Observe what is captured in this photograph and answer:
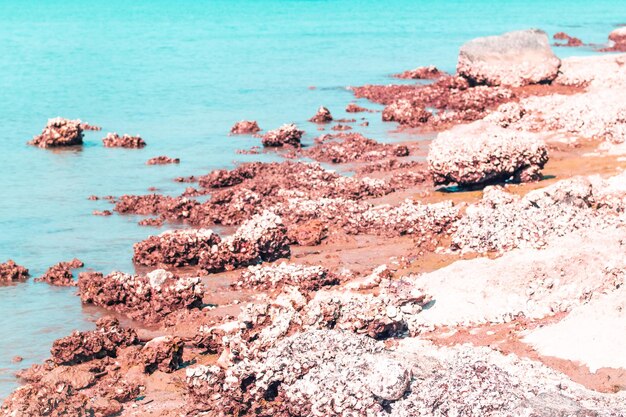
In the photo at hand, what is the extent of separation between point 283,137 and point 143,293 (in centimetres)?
1423

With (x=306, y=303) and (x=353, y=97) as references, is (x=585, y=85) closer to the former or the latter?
(x=353, y=97)

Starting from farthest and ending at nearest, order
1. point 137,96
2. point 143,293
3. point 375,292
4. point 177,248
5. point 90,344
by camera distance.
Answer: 1. point 137,96
2. point 177,248
3. point 143,293
4. point 375,292
5. point 90,344

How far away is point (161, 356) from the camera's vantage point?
11.8 m

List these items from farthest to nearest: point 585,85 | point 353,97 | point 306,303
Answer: point 353,97, point 585,85, point 306,303

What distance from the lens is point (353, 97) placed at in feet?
131

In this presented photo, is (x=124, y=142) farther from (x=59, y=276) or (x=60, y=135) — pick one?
(x=59, y=276)

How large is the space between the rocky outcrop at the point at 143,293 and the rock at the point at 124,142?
48.3ft

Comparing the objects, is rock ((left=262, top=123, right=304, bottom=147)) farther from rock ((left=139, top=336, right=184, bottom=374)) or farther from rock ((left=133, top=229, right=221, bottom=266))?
rock ((left=139, top=336, right=184, bottom=374))

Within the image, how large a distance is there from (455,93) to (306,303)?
83.9 ft

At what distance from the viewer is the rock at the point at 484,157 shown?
19.5 metres

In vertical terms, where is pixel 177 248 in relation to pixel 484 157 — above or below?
below

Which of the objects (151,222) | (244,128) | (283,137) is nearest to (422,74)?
(244,128)

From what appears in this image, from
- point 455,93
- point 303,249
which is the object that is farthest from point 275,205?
point 455,93

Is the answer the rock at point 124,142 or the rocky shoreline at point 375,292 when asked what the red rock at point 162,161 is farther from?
the rock at point 124,142
